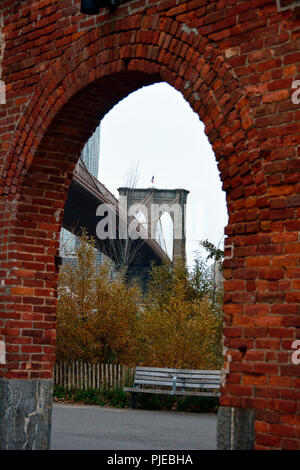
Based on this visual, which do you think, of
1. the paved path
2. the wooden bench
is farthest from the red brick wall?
the wooden bench

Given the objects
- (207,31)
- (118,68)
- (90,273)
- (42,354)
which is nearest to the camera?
(207,31)

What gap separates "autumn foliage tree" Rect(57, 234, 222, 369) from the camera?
1286 centimetres

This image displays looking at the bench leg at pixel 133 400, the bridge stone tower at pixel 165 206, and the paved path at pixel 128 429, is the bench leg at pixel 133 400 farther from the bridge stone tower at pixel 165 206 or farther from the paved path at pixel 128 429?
the bridge stone tower at pixel 165 206

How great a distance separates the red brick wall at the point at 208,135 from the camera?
4270 millimetres

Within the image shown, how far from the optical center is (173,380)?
11570 millimetres

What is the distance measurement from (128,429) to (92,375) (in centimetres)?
396

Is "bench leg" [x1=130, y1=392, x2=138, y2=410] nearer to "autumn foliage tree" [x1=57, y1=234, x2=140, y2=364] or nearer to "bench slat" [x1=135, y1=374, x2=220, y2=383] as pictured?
"bench slat" [x1=135, y1=374, x2=220, y2=383]

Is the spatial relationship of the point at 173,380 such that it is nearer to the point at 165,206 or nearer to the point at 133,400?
the point at 133,400

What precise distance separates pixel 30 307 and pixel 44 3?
8.63 feet

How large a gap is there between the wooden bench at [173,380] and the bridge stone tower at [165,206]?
77.3 feet

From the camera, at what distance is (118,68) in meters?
5.46

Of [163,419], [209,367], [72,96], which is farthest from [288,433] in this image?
[209,367]

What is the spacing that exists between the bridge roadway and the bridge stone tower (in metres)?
6.40
